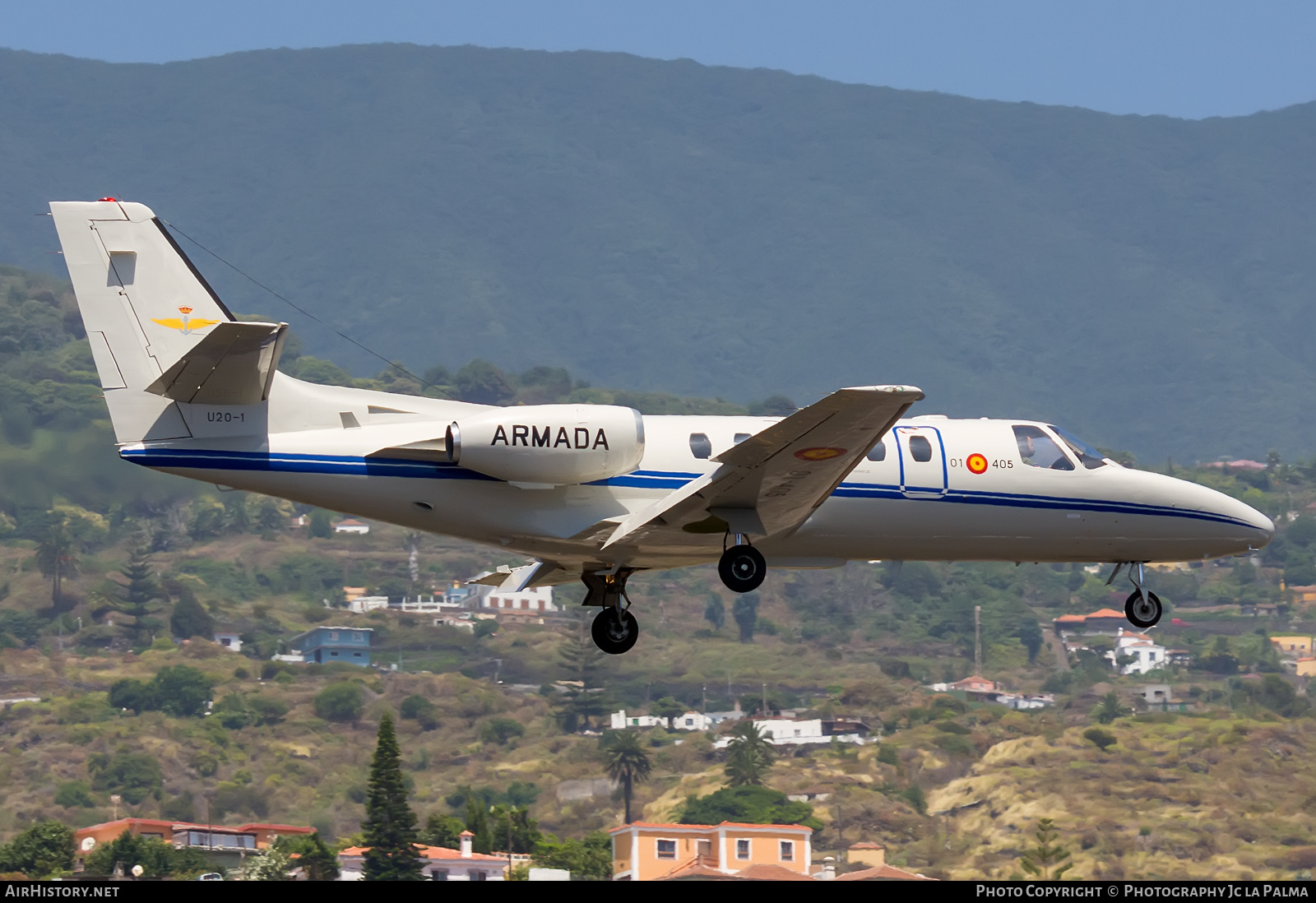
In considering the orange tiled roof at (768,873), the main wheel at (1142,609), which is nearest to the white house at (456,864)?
the orange tiled roof at (768,873)

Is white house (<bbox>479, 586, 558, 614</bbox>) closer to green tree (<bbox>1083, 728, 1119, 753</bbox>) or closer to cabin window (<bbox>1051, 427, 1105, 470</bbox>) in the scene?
green tree (<bbox>1083, 728, 1119, 753</bbox>)

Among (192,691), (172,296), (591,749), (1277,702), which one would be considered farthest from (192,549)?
(172,296)

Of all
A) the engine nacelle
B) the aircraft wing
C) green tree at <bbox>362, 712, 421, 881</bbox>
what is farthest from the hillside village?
the engine nacelle

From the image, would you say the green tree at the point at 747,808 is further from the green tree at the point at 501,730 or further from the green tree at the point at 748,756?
the green tree at the point at 501,730

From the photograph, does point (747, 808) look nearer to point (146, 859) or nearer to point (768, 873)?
point (768, 873)

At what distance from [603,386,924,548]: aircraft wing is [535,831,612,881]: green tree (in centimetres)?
5089

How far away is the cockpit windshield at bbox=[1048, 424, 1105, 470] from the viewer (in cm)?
2488

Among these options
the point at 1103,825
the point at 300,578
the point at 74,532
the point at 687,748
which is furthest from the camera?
the point at 300,578

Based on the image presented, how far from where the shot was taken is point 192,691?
114562 millimetres

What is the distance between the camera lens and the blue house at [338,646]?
125m

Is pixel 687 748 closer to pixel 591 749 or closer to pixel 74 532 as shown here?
pixel 591 749

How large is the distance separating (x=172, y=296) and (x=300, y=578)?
137 m

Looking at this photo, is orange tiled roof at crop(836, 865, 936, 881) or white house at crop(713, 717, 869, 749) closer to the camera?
orange tiled roof at crop(836, 865, 936, 881)

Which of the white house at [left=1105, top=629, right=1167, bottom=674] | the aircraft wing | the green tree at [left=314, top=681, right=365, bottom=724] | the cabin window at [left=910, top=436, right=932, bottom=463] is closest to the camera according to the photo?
the aircraft wing
